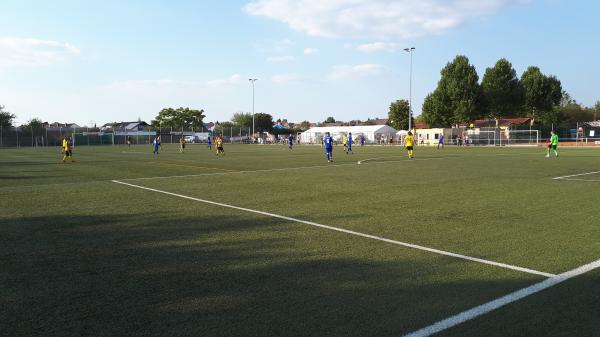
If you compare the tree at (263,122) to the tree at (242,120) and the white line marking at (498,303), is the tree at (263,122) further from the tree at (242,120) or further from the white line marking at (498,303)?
the white line marking at (498,303)

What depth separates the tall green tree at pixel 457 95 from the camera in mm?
74312

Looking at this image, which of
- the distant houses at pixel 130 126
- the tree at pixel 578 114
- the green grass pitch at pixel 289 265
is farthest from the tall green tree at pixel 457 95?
the distant houses at pixel 130 126

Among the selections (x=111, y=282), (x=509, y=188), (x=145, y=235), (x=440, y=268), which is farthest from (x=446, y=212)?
(x=111, y=282)

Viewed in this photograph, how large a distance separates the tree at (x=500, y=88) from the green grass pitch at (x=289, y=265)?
72212mm

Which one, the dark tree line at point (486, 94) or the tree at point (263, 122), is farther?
the tree at point (263, 122)

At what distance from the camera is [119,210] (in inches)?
370

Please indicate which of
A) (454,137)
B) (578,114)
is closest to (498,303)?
(454,137)

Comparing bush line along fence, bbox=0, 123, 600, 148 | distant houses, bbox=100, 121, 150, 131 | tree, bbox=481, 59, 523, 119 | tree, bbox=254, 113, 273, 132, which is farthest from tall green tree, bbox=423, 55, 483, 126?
distant houses, bbox=100, 121, 150, 131

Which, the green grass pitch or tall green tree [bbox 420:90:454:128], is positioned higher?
tall green tree [bbox 420:90:454:128]

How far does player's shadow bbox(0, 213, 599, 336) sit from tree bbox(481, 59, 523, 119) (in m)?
78.0

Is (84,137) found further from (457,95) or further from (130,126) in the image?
(457,95)

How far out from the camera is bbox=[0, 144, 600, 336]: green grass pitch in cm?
376

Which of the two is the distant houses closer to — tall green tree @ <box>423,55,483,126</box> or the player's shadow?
tall green tree @ <box>423,55,483,126</box>

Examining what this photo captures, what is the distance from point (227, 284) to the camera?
4699mm
